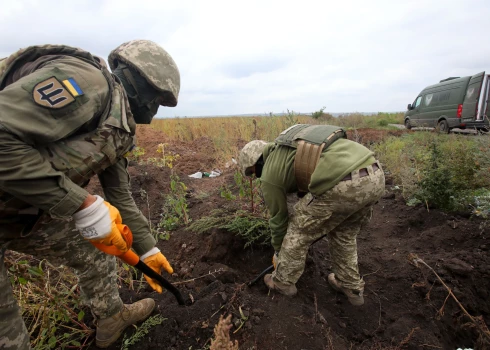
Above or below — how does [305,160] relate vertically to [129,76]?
below

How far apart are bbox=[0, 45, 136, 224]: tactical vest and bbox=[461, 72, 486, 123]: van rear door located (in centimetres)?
1043

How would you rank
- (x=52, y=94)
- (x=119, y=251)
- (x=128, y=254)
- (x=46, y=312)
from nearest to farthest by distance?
(x=52, y=94)
(x=119, y=251)
(x=128, y=254)
(x=46, y=312)

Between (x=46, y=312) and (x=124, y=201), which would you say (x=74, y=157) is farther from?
(x=46, y=312)

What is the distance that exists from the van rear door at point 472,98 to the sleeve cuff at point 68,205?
1071 centimetres

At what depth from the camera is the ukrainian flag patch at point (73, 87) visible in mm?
1120

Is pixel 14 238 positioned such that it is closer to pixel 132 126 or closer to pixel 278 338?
pixel 132 126

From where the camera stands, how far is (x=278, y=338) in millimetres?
1819

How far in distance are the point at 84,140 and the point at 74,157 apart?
9 centimetres

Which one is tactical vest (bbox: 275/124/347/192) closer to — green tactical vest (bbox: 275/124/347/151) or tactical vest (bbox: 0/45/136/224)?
green tactical vest (bbox: 275/124/347/151)

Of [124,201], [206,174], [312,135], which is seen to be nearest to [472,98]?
[206,174]

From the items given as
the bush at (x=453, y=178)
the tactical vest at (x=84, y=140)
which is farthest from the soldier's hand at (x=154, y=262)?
the bush at (x=453, y=178)

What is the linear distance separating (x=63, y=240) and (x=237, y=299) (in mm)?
1185

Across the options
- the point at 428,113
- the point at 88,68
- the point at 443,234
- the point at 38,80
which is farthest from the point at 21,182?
the point at 428,113

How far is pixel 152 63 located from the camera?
167cm
